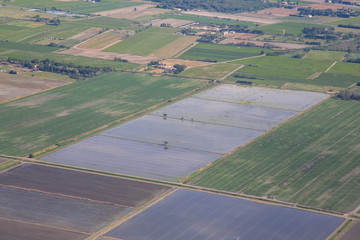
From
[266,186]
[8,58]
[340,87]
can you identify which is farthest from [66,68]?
[266,186]

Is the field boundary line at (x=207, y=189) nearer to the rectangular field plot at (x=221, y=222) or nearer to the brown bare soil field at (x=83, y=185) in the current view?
the brown bare soil field at (x=83, y=185)

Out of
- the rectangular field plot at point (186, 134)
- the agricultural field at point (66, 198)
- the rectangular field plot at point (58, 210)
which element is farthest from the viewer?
the rectangular field plot at point (186, 134)

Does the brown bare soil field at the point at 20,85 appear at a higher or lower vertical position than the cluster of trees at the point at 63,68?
lower

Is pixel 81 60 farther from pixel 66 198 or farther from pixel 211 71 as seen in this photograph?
pixel 66 198

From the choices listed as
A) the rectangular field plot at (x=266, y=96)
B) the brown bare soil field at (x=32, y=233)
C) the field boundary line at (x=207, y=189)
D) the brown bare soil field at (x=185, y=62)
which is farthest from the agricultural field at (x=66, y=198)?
the brown bare soil field at (x=185, y=62)

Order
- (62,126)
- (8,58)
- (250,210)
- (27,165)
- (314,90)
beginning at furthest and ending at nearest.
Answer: (8,58) → (314,90) → (62,126) → (27,165) → (250,210)

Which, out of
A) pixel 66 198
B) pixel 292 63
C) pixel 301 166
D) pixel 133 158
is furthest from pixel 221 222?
pixel 292 63

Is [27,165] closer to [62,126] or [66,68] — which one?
[62,126]
